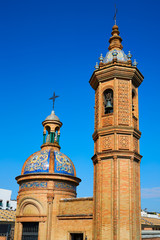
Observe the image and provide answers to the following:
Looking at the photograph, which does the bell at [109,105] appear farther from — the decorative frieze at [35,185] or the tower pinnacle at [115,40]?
the decorative frieze at [35,185]

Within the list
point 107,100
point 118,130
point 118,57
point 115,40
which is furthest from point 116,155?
point 115,40

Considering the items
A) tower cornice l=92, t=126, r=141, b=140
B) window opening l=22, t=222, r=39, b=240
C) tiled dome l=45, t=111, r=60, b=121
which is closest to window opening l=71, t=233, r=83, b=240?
window opening l=22, t=222, r=39, b=240

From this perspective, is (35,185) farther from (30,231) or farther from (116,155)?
(116,155)

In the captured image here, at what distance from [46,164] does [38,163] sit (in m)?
0.65

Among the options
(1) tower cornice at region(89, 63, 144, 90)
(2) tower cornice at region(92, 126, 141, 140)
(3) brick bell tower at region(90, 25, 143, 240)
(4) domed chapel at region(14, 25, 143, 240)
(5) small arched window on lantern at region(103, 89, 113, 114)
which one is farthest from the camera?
(5) small arched window on lantern at region(103, 89, 113, 114)

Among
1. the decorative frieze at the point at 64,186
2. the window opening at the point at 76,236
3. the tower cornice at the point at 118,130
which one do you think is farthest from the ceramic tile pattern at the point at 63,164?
the tower cornice at the point at 118,130

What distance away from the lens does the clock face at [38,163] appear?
2278 centimetres

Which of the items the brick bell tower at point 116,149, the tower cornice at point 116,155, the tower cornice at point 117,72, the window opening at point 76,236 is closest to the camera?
the brick bell tower at point 116,149

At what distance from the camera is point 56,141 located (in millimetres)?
27078

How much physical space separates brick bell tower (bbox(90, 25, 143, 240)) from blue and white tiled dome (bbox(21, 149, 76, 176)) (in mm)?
6150

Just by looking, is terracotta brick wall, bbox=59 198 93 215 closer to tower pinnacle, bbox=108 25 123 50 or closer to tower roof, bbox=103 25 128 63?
tower roof, bbox=103 25 128 63

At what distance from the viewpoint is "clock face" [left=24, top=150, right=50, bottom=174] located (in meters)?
22.8

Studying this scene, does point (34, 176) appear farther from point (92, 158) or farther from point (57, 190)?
point (92, 158)

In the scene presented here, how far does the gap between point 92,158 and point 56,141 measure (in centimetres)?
946
